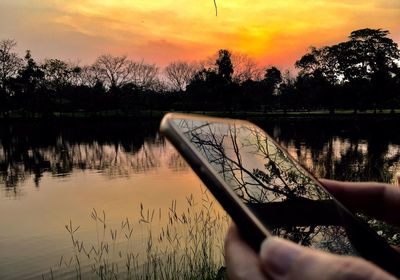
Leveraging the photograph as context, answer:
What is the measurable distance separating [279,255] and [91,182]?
28.0 meters

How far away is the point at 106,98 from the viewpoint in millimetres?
102938

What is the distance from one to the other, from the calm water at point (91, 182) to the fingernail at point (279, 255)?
1121 cm

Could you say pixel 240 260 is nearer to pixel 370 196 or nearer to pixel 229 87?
pixel 370 196

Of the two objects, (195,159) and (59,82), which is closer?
(195,159)

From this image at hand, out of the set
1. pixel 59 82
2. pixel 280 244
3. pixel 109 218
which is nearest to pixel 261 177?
pixel 280 244

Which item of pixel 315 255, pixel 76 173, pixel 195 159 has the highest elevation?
pixel 195 159

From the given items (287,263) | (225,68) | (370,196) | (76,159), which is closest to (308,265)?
(287,263)

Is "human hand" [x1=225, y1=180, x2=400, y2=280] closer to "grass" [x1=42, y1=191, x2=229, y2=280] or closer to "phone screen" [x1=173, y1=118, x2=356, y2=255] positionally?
"phone screen" [x1=173, y1=118, x2=356, y2=255]

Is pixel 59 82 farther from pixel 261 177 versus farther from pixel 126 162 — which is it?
pixel 261 177

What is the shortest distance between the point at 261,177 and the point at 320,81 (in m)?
93.4

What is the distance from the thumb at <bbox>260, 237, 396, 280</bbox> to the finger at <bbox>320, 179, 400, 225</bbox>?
93 centimetres

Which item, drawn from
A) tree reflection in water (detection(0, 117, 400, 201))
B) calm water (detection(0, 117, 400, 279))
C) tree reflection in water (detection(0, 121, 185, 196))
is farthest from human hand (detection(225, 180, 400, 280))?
tree reflection in water (detection(0, 121, 185, 196))

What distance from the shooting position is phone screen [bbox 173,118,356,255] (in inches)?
50.7

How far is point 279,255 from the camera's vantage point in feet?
2.97
